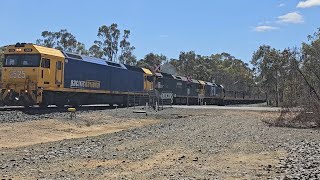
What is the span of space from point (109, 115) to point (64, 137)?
8289 millimetres

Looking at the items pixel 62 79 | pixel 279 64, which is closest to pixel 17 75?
pixel 62 79

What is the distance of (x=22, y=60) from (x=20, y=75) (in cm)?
97

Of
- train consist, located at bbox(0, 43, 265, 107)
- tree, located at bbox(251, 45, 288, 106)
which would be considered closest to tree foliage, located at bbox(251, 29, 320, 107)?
tree, located at bbox(251, 45, 288, 106)

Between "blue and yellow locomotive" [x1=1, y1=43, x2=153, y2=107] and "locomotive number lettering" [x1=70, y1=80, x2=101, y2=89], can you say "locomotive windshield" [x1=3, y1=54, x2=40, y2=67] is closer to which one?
"blue and yellow locomotive" [x1=1, y1=43, x2=153, y2=107]

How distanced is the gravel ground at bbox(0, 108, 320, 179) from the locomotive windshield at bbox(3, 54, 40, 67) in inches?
418

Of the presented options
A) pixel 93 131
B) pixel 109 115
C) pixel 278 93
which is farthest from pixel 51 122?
pixel 278 93

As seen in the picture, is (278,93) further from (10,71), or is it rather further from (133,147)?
(133,147)

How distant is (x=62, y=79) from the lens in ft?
83.5

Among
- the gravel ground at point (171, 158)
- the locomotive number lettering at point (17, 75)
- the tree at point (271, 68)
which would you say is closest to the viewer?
the gravel ground at point (171, 158)

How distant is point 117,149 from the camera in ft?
39.1

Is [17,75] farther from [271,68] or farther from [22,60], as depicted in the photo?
[271,68]

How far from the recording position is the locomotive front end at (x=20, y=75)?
888 inches

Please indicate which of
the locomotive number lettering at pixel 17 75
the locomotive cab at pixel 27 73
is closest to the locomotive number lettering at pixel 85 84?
the locomotive cab at pixel 27 73

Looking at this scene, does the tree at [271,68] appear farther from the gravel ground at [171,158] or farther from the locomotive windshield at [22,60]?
the gravel ground at [171,158]
